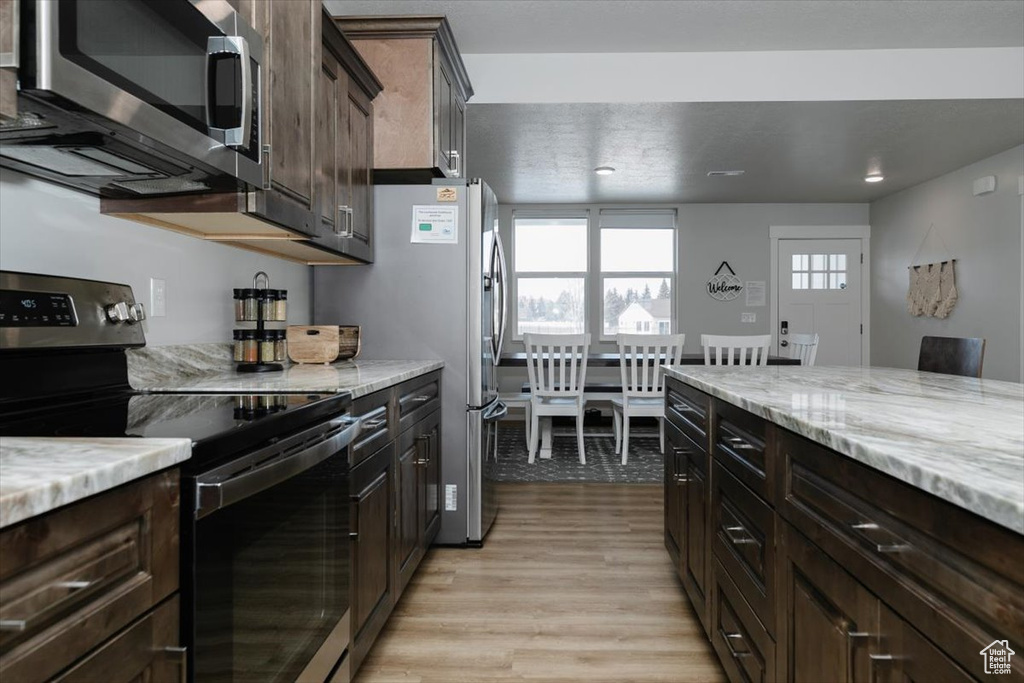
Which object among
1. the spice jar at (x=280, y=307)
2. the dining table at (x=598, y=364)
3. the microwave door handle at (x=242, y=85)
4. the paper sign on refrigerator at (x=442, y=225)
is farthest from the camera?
the dining table at (x=598, y=364)

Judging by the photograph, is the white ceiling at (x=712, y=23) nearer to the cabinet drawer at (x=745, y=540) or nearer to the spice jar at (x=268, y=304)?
the spice jar at (x=268, y=304)

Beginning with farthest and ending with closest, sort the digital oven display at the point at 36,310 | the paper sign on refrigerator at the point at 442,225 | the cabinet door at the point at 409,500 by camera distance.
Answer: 1. the paper sign on refrigerator at the point at 442,225
2. the cabinet door at the point at 409,500
3. the digital oven display at the point at 36,310

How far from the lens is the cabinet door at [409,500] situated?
2.20 m

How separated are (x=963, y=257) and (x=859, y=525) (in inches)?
223

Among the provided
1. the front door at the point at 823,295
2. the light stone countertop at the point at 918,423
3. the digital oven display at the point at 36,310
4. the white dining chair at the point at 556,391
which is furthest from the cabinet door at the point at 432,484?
the front door at the point at 823,295

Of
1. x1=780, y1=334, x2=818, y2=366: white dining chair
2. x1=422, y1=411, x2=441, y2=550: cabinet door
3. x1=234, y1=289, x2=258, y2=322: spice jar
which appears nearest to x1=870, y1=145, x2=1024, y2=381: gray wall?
x1=780, y1=334, x2=818, y2=366: white dining chair

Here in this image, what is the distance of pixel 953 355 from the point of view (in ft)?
8.57

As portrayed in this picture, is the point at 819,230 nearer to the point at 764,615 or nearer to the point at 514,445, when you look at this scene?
the point at 514,445

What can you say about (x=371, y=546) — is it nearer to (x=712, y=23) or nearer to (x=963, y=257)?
(x=712, y=23)

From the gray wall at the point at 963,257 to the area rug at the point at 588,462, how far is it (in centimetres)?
277

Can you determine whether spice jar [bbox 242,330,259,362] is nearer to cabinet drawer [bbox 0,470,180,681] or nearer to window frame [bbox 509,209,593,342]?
cabinet drawer [bbox 0,470,180,681]

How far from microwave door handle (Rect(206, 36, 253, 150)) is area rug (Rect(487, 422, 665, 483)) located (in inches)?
85.3

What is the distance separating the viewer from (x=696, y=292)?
280 inches

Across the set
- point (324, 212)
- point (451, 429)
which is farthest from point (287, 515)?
point (451, 429)
